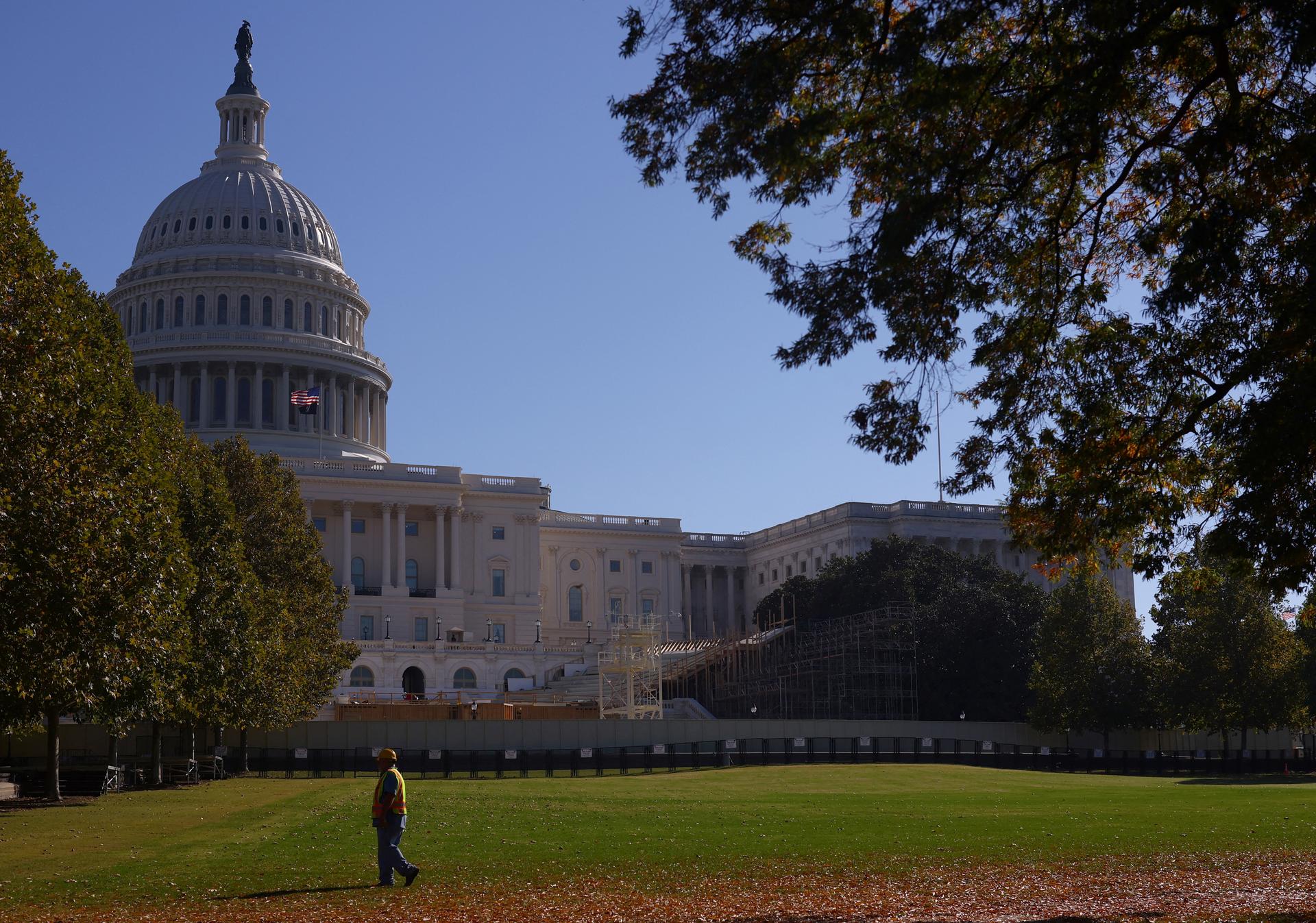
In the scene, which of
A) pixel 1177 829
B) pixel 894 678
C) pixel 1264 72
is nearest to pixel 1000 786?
pixel 1177 829

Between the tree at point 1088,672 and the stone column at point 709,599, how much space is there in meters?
85.6

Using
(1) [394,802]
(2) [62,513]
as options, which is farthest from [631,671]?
(1) [394,802]

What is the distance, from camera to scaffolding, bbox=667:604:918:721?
103938mm

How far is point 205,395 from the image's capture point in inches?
5999

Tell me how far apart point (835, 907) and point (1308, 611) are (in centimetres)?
1144

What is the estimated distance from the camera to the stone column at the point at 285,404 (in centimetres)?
15300

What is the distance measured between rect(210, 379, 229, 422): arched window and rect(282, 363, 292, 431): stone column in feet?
15.7

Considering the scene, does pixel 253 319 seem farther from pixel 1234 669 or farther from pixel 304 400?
pixel 1234 669

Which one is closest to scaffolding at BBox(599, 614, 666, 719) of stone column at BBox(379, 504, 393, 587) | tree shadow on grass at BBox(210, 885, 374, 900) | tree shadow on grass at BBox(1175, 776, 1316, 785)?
tree shadow on grass at BBox(1175, 776, 1316, 785)

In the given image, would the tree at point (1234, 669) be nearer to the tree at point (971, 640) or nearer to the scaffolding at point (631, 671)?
the tree at point (971, 640)

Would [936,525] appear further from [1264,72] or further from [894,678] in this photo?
[1264,72]

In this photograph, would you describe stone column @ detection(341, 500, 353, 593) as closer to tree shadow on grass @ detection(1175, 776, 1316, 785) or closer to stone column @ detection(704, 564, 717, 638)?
stone column @ detection(704, 564, 717, 638)

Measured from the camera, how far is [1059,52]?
2009 cm

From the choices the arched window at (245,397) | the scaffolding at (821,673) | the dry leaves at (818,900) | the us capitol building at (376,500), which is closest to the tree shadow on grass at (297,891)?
the dry leaves at (818,900)
